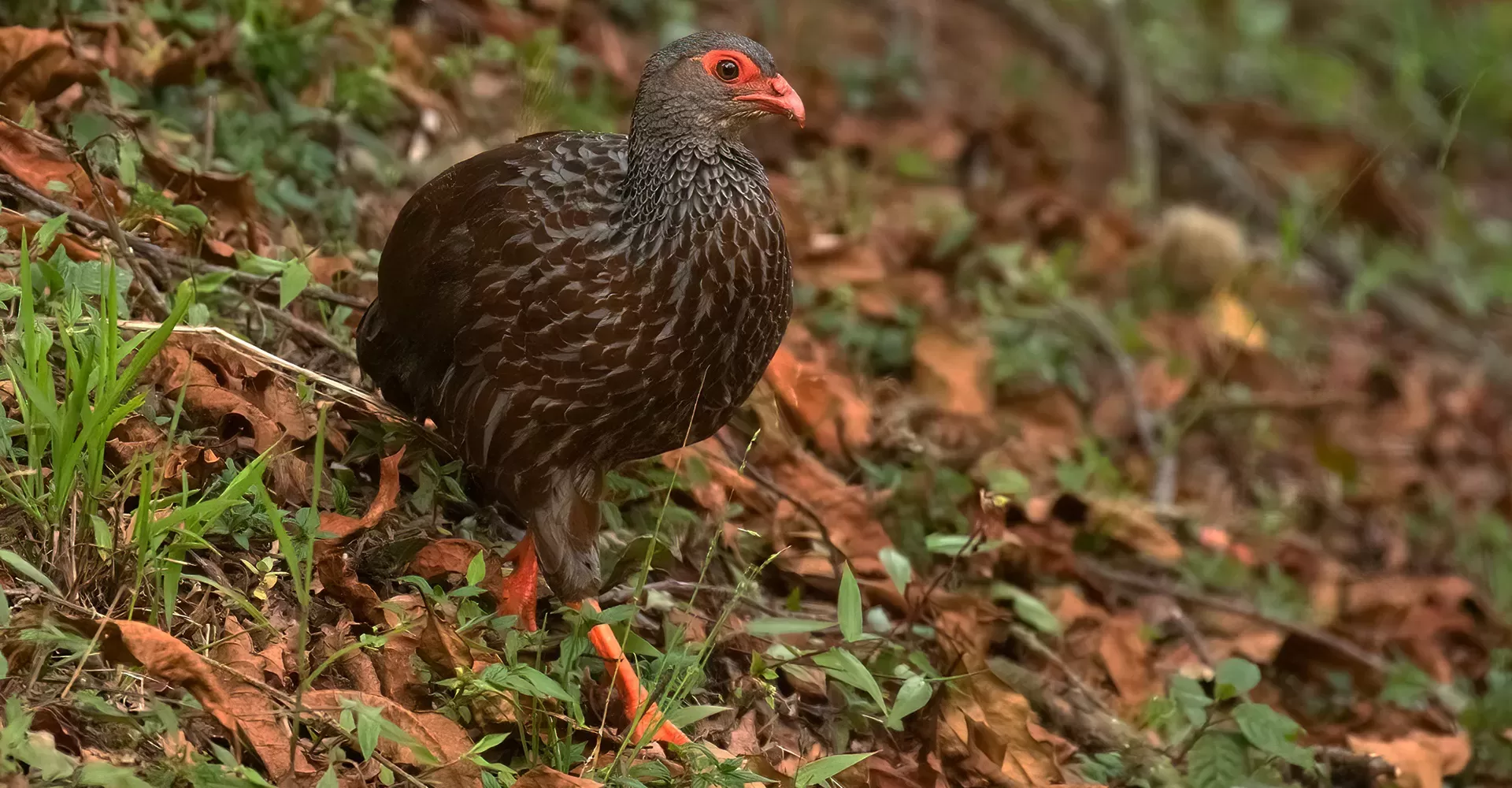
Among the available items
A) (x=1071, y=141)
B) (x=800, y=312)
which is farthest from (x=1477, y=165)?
(x=800, y=312)

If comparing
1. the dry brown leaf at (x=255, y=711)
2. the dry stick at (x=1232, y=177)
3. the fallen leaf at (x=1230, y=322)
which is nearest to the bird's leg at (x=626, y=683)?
the dry brown leaf at (x=255, y=711)

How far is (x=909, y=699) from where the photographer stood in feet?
10.6

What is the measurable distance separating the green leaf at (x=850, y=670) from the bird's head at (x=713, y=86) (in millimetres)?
1177

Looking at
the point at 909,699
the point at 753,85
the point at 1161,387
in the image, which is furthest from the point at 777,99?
the point at 1161,387

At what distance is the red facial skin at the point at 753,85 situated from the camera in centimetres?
334

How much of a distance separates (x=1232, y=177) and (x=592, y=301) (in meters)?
4.90

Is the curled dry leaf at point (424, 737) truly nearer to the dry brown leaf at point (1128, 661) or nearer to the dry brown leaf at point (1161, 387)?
the dry brown leaf at point (1128, 661)

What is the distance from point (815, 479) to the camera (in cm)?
413

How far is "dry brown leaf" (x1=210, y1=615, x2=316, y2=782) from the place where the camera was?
101 inches

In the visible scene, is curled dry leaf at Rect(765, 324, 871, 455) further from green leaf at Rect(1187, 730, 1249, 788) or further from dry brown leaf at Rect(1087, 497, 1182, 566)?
green leaf at Rect(1187, 730, 1249, 788)

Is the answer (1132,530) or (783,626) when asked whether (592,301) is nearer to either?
(783,626)

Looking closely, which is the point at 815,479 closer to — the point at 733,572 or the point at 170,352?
the point at 733,572

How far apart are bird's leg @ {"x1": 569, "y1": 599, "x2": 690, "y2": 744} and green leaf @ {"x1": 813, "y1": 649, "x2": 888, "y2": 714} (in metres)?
0.36

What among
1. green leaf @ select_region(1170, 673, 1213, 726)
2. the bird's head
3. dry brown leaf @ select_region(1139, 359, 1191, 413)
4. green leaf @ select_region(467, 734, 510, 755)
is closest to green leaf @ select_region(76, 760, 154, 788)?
green leaf @ select_region(467, 734, 510, 755)
